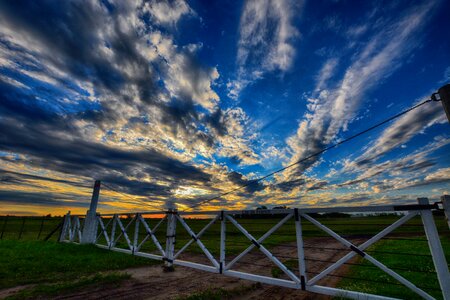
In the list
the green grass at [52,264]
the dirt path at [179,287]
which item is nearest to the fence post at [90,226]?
the green grass at [52,264]

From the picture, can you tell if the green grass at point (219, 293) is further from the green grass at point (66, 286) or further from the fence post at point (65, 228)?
the fence post at point (65, 228)

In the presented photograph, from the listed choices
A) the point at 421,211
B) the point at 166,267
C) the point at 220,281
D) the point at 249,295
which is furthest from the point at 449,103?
the point at 166,267

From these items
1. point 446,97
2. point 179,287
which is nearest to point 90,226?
point 179,287

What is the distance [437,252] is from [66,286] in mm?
8727

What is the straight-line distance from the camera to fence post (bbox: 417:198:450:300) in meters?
3.72

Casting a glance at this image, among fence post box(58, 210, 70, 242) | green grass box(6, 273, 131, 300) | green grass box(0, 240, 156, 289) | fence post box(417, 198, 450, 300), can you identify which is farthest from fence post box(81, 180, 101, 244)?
fence post box(417, 198, 450, 300)

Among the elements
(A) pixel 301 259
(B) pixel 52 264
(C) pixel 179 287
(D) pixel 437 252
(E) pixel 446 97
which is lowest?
(C) pixel 179 287

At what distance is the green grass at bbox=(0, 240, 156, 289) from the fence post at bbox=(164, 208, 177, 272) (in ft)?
5.07

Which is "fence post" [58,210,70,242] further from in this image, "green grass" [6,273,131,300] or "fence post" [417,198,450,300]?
"fence post" [417,198,450,300]

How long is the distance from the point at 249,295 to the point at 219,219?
233 centimetres

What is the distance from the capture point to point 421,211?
415 cm

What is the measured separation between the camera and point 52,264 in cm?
840

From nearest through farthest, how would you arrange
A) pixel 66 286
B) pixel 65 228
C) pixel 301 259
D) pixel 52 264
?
pixel 301 259, pixel 66 286, pixel 52 264, pixel 65 228

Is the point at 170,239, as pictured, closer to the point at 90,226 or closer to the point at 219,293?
the point at 219,293
